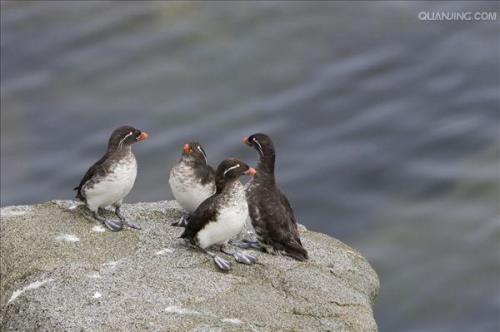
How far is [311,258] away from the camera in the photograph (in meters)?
9.38

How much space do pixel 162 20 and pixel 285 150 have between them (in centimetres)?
458

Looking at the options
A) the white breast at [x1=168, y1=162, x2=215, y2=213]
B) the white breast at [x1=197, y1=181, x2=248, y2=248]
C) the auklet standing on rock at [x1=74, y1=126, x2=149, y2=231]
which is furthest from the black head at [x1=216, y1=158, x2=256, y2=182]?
the auklet standing on rock at [x1=74, y1=126, x2=149, y2=231]

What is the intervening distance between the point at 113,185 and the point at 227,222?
4.09 ft

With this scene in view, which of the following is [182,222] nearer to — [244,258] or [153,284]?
[244,258]

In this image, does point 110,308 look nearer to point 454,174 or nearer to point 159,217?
point 159,217

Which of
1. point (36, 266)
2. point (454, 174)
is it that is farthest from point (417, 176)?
point (36, 266)

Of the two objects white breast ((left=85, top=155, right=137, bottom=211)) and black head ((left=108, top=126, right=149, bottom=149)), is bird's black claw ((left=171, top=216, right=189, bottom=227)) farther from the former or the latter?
black head ((left=108, top=126, right=149, bottom=149))

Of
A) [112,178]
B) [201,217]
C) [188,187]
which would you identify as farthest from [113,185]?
[201,217]

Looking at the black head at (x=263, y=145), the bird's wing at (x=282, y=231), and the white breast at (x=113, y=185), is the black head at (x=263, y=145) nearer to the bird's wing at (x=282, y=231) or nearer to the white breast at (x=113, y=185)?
the bird's wing at (x=282, y=231)

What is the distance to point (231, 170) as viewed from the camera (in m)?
9.07

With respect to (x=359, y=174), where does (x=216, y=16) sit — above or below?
above

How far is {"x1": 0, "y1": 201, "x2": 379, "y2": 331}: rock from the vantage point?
7918 mm

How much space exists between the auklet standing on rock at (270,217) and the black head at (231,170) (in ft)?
1.59

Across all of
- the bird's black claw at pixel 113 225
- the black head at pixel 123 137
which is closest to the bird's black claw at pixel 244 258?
the bird's black claw at pixel 113 225
